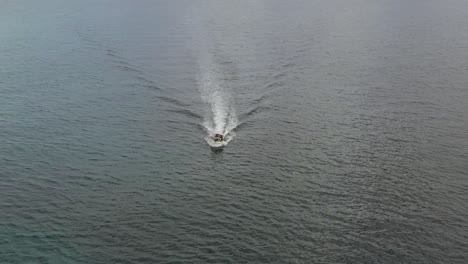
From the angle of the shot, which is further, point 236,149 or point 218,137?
point 218,137

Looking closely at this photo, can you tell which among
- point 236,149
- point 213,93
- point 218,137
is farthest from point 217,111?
point 236,149

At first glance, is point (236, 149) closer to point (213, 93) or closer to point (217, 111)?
point (217, 111)

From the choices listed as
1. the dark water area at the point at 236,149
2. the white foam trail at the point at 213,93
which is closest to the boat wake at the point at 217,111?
the white foam trail at the point at 213,93

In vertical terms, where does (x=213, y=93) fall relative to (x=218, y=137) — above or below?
above

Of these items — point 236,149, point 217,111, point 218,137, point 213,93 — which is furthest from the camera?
point 213,93

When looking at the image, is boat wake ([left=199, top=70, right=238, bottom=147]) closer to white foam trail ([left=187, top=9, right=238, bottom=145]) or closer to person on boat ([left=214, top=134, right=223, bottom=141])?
white foam trail ([left=187, top=9, right=238, bottom=145])

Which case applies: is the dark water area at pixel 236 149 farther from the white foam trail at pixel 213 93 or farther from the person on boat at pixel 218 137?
the person on boat at pixel 218 137

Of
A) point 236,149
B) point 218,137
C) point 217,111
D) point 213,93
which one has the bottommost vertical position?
point 236,149

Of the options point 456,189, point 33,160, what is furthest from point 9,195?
point 456,189

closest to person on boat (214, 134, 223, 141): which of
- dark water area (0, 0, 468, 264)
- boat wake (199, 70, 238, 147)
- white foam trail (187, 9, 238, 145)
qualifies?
boat wake (199, 70, 238, 147)
